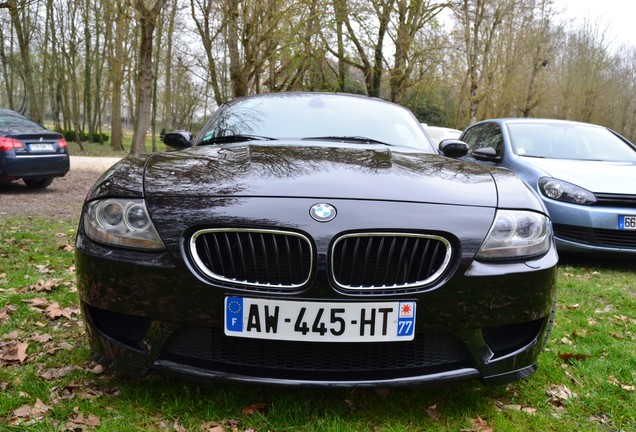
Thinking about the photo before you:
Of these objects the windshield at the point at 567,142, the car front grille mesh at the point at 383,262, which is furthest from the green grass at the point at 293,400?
the windshield at the point at 567,142

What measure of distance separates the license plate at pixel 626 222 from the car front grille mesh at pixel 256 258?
382 cm

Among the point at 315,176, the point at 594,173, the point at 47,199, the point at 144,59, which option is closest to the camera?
the point at 315,176

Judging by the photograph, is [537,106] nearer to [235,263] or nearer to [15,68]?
[15,68]

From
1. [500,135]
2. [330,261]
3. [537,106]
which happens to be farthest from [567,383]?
[537,106]

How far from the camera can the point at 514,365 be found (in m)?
1.95

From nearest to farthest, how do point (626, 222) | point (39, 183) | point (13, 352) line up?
point (13, 352) < point (626, 222) < point (39, 183)

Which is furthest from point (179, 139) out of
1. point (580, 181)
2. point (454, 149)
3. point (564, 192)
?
point (580, 181)

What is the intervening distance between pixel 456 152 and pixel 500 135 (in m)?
3.03

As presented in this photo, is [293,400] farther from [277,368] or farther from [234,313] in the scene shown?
[234,313]

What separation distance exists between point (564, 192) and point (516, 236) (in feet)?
10.3

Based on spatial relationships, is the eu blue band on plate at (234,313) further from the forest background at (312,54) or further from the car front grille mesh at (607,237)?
the forest background at (312,54)

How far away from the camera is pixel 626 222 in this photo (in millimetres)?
4566

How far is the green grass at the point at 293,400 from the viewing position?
1968 mm

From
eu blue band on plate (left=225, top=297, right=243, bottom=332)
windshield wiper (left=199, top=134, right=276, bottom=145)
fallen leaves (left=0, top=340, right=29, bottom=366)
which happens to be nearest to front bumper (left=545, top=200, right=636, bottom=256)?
windshield wiper (left=199, top=134, right=276, bottom=145)
